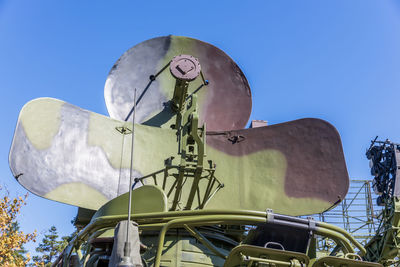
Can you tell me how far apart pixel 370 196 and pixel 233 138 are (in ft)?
37.8

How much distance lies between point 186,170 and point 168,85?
4948 millimetres

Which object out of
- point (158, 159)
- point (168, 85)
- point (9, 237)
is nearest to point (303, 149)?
point (158, 159)

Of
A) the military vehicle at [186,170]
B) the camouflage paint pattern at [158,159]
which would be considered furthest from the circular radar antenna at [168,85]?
the camouflage paint pattern at [158,159]

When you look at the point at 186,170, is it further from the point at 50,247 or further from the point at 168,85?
the point at 50,247

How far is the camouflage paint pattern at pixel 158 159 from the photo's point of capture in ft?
34.8

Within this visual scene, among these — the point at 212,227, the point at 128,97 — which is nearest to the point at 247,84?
the point at 128,97

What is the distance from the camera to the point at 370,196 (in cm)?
2252

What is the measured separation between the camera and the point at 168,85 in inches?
549

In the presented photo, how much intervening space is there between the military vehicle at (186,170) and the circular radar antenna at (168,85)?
0.03m

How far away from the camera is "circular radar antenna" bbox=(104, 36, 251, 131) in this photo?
44.7ft

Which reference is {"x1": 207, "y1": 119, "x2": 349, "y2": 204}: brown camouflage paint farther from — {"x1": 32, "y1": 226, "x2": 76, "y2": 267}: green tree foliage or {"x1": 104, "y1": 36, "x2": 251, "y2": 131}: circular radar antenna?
{"x1": 32, "y1": 226, "x2": 76, "y2": 267}: green tree foliage

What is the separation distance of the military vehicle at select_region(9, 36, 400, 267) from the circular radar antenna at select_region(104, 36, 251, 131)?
0.09ft

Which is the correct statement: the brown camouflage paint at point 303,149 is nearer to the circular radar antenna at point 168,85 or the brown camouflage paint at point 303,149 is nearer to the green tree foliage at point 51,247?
the circular radar antenna at point 168,85

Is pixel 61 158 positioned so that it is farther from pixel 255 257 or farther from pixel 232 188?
pixel 255 257
